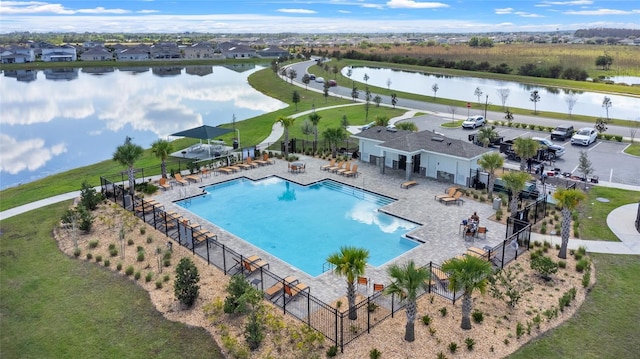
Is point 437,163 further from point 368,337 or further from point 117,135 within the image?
point 117,135

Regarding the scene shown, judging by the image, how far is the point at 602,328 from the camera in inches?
584

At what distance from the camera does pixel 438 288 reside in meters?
17.4

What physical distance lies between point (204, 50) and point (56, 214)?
5085 inches

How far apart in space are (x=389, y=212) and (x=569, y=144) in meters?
23.5

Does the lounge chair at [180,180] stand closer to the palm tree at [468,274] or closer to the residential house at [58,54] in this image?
the palm tree at [468,274]

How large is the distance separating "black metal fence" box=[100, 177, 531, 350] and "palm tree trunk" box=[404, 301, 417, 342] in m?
1.22

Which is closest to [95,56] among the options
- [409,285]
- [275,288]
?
[275,288]

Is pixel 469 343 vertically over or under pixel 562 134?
under

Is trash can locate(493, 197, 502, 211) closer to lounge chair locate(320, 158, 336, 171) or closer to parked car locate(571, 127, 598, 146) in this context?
lounge chair locate(320, 158, 336, 171)

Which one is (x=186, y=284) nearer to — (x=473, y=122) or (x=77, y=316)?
(x=77, y=316)

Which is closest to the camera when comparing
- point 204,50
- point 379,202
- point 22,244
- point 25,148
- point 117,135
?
point 22,244

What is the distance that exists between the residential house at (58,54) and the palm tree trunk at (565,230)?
455 feet

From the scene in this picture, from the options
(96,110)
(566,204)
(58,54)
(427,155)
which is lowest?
(96,110)

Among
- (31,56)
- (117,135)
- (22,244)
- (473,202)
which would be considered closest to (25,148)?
(117,135)
